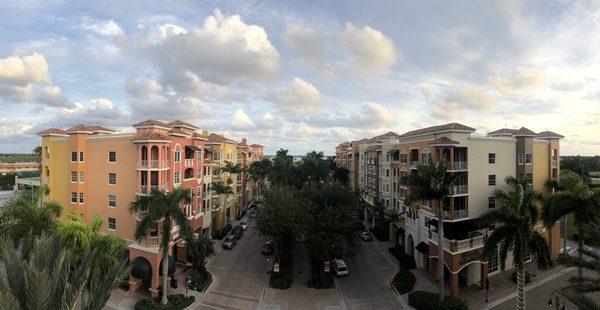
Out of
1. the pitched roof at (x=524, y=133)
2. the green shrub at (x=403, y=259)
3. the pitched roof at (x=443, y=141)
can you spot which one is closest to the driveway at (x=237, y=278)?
the green shrub at (x=403, y=259)

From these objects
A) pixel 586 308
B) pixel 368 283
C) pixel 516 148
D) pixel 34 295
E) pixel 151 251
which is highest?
pixel 516 148

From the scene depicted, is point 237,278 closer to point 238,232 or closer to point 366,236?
point 238,232

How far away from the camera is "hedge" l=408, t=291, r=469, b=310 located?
22031 millimetres

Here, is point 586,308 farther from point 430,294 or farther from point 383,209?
point 383,209

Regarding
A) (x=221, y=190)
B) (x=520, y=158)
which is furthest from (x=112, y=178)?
(x=520, y=158)

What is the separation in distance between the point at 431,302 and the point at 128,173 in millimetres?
28297

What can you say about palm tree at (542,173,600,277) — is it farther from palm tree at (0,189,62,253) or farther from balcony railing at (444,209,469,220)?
palm tree at (0,189,62,253)

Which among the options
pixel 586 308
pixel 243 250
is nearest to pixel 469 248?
pixel 586 308

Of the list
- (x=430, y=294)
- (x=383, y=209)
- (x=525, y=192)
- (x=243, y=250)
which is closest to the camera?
(x=525, y=192)

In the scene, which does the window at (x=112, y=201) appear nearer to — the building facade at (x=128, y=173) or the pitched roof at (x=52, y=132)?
the building facade at (x=128, y=173)

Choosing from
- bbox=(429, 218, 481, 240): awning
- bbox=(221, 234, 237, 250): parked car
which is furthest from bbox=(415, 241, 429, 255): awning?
bbox=(221, 234, 237, 250): parked car

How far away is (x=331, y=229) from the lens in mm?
27359

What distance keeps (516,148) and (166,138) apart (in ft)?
109

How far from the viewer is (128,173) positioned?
98.5 feet
